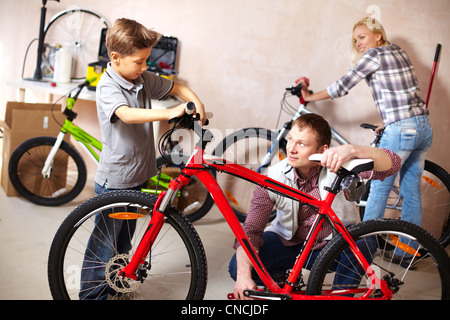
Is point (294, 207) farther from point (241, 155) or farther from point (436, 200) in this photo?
point (436, 200)

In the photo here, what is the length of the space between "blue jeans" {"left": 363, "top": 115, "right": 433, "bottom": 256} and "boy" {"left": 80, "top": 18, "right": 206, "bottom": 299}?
1.28m

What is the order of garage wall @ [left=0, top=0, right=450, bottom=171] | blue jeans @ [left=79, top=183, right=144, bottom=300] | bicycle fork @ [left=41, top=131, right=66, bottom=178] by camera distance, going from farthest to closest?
1. garage wall @ [left=0, top=0, right=450, bottom=171]
2. bicycle fork @ [left=41, top=131, right=66, bottom=178]
3. blue jeans @ [left=79, top=183, right=144, bottom=300]

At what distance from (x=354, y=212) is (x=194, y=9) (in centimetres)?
195

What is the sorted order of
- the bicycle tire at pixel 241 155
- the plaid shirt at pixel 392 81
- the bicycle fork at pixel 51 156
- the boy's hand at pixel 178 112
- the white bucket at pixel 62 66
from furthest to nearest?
the white bucket at pixel 62 66
the bicycle tire at pixel 241 155
the bicycle fork at pixel 51 156
the plaid shirt at pixel 392 81
the boy's hand at pixel 178 112

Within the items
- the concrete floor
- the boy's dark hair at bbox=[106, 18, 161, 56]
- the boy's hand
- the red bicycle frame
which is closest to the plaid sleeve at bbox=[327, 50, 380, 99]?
the concrete floor

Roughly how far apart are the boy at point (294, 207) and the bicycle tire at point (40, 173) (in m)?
1.55

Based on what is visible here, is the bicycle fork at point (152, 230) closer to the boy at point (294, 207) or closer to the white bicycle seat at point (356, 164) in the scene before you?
the boy at point (294, 207)

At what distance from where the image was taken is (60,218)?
3074mm

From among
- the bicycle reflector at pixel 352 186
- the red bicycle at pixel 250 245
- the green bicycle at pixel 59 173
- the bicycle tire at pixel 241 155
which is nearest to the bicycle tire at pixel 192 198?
the green bicycle at pixel 59 173

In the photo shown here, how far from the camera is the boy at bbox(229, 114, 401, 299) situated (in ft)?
6.16

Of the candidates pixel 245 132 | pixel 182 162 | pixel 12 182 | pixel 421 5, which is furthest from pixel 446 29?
pixel 12 182

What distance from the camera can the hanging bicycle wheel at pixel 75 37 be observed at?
354 centimetres

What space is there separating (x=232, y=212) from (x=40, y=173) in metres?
1.89

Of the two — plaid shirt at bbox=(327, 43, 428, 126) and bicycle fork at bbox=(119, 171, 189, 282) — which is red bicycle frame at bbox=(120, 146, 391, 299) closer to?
bicycle fork at bbox=(119, 171, 189, 282)
